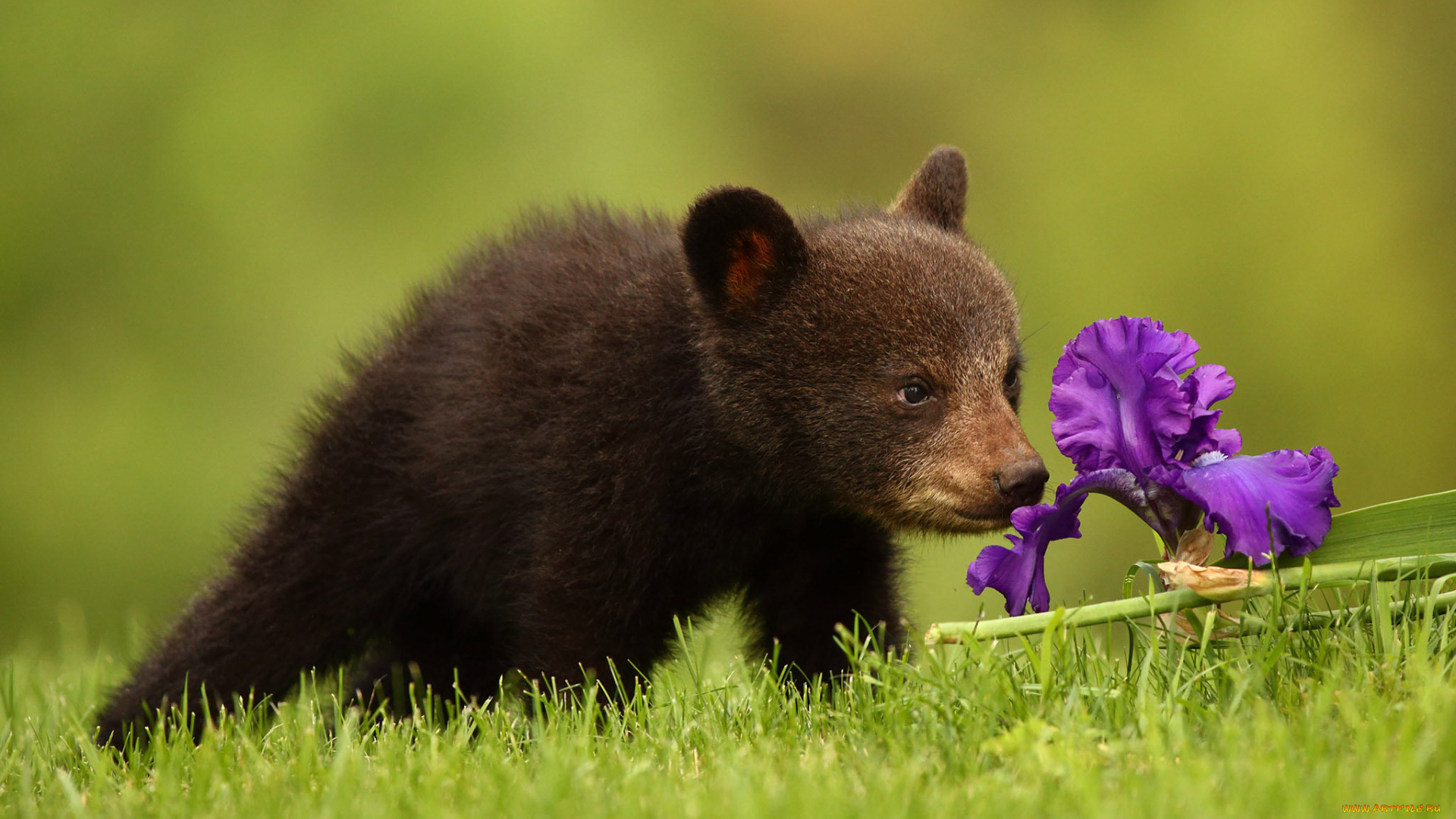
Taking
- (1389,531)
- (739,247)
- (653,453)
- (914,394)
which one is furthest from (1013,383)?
(1389,531)

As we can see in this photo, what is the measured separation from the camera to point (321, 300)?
10008 mm

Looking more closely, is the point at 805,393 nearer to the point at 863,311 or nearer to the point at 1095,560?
the point at 863,311

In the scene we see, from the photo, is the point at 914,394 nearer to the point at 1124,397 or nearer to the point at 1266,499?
the point at 1124,397

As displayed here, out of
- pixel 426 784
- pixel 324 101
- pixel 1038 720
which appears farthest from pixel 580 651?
pixel 324 101

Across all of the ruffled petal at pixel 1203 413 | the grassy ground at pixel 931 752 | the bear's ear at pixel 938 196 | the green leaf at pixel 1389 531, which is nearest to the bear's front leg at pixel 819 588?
the grassy ground at pixel 931 752

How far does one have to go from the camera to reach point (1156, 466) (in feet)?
10.1

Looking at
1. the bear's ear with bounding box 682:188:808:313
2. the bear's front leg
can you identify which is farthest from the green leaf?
the bear's ear with bounding box 682:188:808:313

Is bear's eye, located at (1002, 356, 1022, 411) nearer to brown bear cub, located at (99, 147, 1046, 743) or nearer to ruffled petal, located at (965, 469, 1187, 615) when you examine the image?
brown bear cub, located at (99, 147, 1046, 743)

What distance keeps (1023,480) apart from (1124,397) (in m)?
0.37

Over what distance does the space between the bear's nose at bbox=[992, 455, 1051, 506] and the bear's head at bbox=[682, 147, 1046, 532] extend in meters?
0.12

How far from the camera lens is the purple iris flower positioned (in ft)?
9.75

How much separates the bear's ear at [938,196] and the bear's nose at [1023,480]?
105cm

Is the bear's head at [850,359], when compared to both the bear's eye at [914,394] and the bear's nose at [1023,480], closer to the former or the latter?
the bear's eye at [914,394]

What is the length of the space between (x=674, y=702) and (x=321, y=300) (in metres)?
7.38
